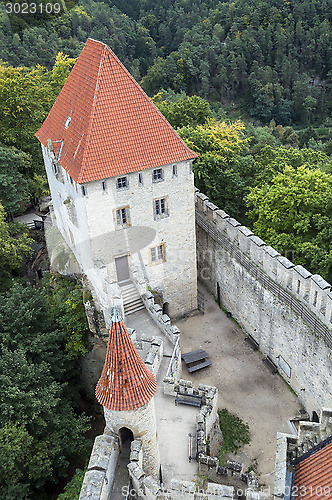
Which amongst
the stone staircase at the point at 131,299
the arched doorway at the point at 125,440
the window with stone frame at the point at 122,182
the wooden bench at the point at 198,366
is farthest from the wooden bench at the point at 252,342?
the arched doorway at the point at 125,440

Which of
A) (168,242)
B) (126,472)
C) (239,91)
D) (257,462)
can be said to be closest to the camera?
(126,472)

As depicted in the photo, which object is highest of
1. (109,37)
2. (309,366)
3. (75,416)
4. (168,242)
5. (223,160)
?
(109,37)

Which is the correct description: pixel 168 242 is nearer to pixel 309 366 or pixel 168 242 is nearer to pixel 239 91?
pixel 309 366

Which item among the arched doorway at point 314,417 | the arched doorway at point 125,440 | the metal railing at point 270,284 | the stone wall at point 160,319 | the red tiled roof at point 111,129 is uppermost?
the red tiled roof at point 111,129

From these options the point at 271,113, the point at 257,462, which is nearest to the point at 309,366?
the point at 257,462

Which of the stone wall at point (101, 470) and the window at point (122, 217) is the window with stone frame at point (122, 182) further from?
the stone wall at point (101, 470)

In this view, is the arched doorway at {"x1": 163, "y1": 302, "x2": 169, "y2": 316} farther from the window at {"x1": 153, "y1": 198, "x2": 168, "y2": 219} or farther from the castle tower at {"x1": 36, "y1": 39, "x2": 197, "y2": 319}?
the window at {"x1": 153, "y1": 198, "x2": 168, "y2": 219}
